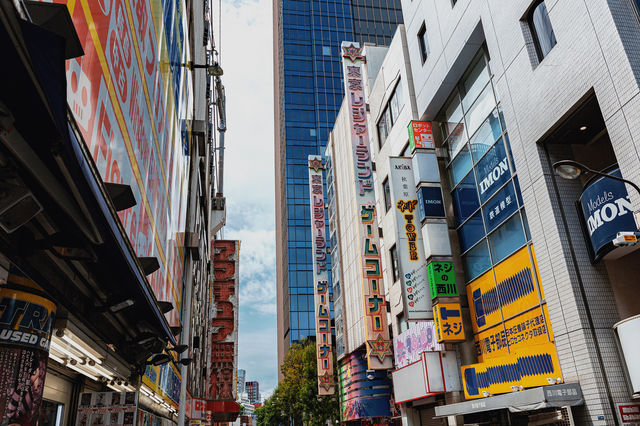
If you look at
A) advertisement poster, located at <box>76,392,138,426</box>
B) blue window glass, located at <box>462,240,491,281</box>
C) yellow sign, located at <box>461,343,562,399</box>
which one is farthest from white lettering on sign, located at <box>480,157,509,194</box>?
advertisement poster, located at <box>76,392,138,426</box>

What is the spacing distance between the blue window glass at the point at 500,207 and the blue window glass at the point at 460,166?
7.48 ft

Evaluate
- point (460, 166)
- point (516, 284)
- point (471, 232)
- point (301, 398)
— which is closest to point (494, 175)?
point (471, 232)

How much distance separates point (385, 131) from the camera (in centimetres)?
2933

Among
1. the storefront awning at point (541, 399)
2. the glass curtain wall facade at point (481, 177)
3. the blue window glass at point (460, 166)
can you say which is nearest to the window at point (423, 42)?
the glass curtain wall facade at point (481, 177)

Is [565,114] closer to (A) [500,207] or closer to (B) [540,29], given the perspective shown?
(B) [540,29]

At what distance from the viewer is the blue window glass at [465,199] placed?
61.6 feet

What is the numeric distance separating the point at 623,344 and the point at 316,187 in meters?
45.3

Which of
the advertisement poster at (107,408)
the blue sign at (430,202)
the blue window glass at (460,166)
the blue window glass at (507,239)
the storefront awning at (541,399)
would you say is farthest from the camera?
the blue sign at (430,202)

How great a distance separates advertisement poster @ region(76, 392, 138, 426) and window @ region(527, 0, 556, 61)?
1418 centimetres

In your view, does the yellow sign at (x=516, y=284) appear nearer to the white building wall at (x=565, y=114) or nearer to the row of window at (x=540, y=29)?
the white building wall at (x=565, y=114)

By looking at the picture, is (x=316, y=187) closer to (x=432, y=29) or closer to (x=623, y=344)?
(x=432, y=29)

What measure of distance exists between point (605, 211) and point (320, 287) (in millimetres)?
39286

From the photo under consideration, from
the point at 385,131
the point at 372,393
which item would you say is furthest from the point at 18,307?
the point at 372,393

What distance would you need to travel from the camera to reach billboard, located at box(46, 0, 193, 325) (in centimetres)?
626
